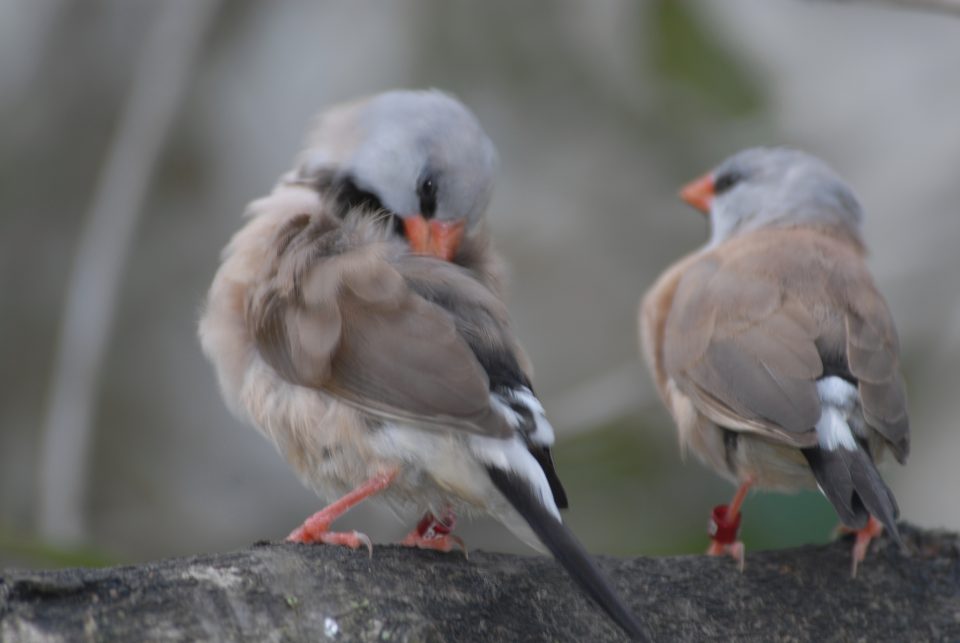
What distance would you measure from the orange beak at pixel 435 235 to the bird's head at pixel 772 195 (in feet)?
→ 5.27

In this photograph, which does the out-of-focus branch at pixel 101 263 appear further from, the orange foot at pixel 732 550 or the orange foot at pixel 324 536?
the orange foot at pixel 732 550

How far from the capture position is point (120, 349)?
7.36 m

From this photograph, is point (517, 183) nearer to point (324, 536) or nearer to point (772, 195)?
point (772, 195)

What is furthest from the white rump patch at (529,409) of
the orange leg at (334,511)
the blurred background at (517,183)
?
the blurred background at (517,183)

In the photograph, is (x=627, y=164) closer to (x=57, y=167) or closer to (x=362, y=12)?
(x=362, y=12)

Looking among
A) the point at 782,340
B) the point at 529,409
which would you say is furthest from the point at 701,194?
the point at 529,409

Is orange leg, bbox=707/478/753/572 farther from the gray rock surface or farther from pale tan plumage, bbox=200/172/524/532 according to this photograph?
pale tan plumage, bbox=200/172/524/532

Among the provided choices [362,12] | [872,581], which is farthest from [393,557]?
[362,12]

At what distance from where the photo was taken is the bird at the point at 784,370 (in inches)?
133

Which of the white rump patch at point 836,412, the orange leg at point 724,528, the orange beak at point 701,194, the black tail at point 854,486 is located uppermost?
the orange beak at point 701,194

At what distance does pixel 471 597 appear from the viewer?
274 cm

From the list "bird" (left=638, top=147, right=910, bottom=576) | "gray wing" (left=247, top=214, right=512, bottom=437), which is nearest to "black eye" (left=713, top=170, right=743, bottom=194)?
"bird" (left=638, top=147, right=910, bottom=576)

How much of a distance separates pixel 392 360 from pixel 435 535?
421 mm

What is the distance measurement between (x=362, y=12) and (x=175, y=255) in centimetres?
186
